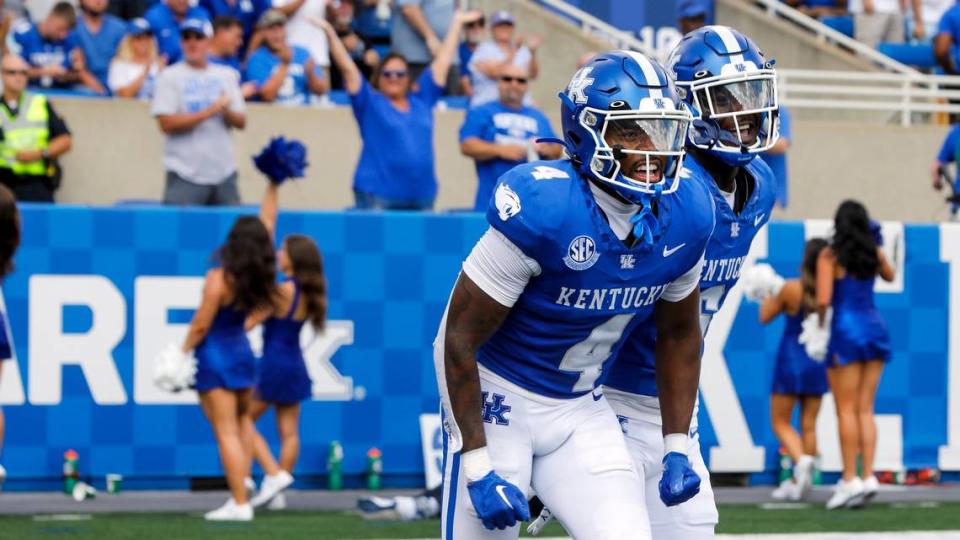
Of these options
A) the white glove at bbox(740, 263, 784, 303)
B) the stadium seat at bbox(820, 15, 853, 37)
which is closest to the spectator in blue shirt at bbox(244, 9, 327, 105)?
the white glove at bbox(740, 263, 784, 303)

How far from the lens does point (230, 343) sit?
28.7 feet

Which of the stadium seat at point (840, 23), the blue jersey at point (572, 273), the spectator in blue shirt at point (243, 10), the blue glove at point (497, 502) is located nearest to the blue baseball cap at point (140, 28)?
the spectator in blue shirt at point (243, 10)

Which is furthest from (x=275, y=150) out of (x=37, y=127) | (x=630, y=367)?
(x=630, y=367)

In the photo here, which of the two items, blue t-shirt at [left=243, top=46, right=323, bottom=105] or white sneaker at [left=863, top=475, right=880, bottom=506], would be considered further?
blue t-shirt at [left=243, top=46, right=323, bottom=105]

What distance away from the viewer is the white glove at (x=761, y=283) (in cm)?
964

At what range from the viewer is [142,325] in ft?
31.5

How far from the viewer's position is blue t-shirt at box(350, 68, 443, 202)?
1055 centimetres

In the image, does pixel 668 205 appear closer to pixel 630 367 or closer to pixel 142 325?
pixel 630 367

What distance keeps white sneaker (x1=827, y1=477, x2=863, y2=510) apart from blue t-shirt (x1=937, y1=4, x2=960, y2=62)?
20.3ft

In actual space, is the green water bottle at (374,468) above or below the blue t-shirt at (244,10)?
below

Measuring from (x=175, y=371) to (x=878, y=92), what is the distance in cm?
730

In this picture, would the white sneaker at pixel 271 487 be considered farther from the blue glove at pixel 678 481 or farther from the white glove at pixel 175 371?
the blue glove at pixel 678 481

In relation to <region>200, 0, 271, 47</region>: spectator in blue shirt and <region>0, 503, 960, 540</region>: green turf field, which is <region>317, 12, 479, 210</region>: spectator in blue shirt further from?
<region>0, 503, 960, 540</region>: green turf field

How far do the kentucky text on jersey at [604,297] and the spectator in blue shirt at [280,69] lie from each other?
7.65 meters
